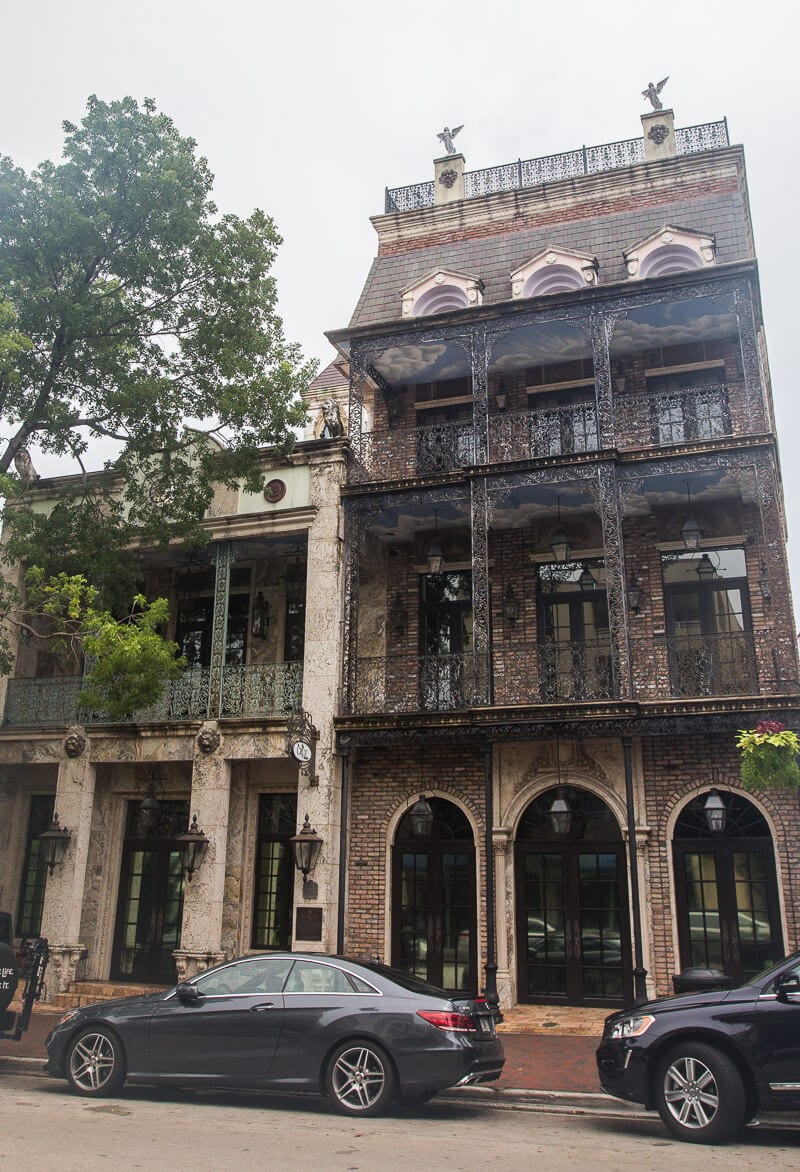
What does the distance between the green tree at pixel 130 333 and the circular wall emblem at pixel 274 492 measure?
2.05 ft

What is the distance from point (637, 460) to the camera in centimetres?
1451

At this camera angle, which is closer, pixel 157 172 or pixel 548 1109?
pixel 548 1109

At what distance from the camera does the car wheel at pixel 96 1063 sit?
8.70 m

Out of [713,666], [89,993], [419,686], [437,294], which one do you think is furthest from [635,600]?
[89,993]

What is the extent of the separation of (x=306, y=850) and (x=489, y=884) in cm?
285

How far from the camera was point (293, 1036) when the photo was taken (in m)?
8.20

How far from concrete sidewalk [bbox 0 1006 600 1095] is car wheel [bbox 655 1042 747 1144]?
1718 millimetres

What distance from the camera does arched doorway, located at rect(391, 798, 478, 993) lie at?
14.7 m

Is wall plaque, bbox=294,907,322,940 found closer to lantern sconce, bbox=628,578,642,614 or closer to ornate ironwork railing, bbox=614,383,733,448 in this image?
lantern sconce, bbox=628,578,642,614

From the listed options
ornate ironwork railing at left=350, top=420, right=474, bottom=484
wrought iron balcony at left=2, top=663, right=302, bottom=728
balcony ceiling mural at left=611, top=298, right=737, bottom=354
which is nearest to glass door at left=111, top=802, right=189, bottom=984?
wrought iron balcony at left=2, top=663, right=302, bottom=728

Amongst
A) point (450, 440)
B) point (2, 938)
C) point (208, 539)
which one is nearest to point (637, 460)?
point (450, 440)

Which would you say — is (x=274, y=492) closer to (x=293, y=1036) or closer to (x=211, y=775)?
(x=211, y=775)

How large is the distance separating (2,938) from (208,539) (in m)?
6.79

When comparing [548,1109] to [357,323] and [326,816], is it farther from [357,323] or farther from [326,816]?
[357,323]
